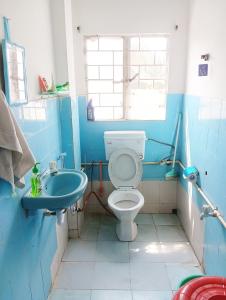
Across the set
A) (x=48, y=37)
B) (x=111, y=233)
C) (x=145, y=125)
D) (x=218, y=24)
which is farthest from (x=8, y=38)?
(x=111, y=233)

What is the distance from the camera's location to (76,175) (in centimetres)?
186

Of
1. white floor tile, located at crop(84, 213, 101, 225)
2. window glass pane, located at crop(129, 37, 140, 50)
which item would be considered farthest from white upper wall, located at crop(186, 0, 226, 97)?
white floor tile, located at crop(84, 213, 101, 225)

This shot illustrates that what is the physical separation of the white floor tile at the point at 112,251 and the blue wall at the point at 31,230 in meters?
0.50

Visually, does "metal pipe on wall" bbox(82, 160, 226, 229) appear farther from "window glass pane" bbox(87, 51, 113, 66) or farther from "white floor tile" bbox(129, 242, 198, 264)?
"window glass pane" bbox(87, 51, 113, 66)

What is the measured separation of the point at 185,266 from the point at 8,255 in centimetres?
153

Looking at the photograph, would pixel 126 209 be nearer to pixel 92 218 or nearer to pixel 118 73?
pixel 92 218

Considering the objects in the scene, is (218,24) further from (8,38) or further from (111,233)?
(111,233)

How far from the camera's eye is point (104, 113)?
2832 mm

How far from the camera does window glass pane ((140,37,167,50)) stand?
2.63 metres

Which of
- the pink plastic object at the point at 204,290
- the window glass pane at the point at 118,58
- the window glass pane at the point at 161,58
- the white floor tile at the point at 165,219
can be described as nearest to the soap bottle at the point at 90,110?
the window glass pane at the point at 118,58

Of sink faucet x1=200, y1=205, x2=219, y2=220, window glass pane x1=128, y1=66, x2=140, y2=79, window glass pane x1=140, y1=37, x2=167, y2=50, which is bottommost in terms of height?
sink faucet x1=200, y1=205, x2=219, y2=220

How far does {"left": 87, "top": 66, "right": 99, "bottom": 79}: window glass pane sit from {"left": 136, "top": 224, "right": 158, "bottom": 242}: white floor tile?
1.69m

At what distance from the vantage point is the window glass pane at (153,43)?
2.63m

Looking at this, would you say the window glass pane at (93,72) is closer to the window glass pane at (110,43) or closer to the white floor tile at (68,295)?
the window glass pane at (110,43)
